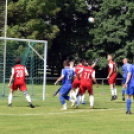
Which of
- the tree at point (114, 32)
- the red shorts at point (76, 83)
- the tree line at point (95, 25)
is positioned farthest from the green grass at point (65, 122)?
the tree at point (114, 32)

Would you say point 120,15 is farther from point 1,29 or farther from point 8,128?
point 8,128

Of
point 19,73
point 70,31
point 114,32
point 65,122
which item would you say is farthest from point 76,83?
point 70,31

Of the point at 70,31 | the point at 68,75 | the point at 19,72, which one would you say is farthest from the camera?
the point at 70,31

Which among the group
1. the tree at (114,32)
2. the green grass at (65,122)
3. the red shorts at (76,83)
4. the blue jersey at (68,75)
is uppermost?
the tree at (114,32)

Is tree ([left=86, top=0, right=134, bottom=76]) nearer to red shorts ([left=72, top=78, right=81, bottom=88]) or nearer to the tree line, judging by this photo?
the tree line

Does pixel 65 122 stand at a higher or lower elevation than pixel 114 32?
lower

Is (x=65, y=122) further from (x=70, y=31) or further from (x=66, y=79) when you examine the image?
(x=70, y=31)

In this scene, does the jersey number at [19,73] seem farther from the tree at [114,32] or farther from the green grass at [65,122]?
the tree at [114,32]

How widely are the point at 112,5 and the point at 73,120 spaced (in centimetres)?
3374

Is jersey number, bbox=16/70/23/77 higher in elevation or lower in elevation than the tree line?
lower

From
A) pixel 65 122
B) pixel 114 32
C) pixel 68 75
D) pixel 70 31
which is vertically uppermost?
pixel 70 31

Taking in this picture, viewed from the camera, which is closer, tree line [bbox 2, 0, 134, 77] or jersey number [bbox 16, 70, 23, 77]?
jersey number [bbox 16, 70, 23, 77]

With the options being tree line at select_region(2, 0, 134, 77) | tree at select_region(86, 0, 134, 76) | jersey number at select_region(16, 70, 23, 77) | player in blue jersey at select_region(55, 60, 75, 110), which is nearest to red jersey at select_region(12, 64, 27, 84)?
jersey number at select_region(16, 70, 23, 77)

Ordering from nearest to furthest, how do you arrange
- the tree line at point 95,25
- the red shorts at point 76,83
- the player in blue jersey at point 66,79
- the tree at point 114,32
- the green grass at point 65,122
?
the green grass at point 65,122 < the player in blue jersey at point 66,79 < the red shorts at point 76,83 < the tree line at point 95,25 < the tree at point 114,32
